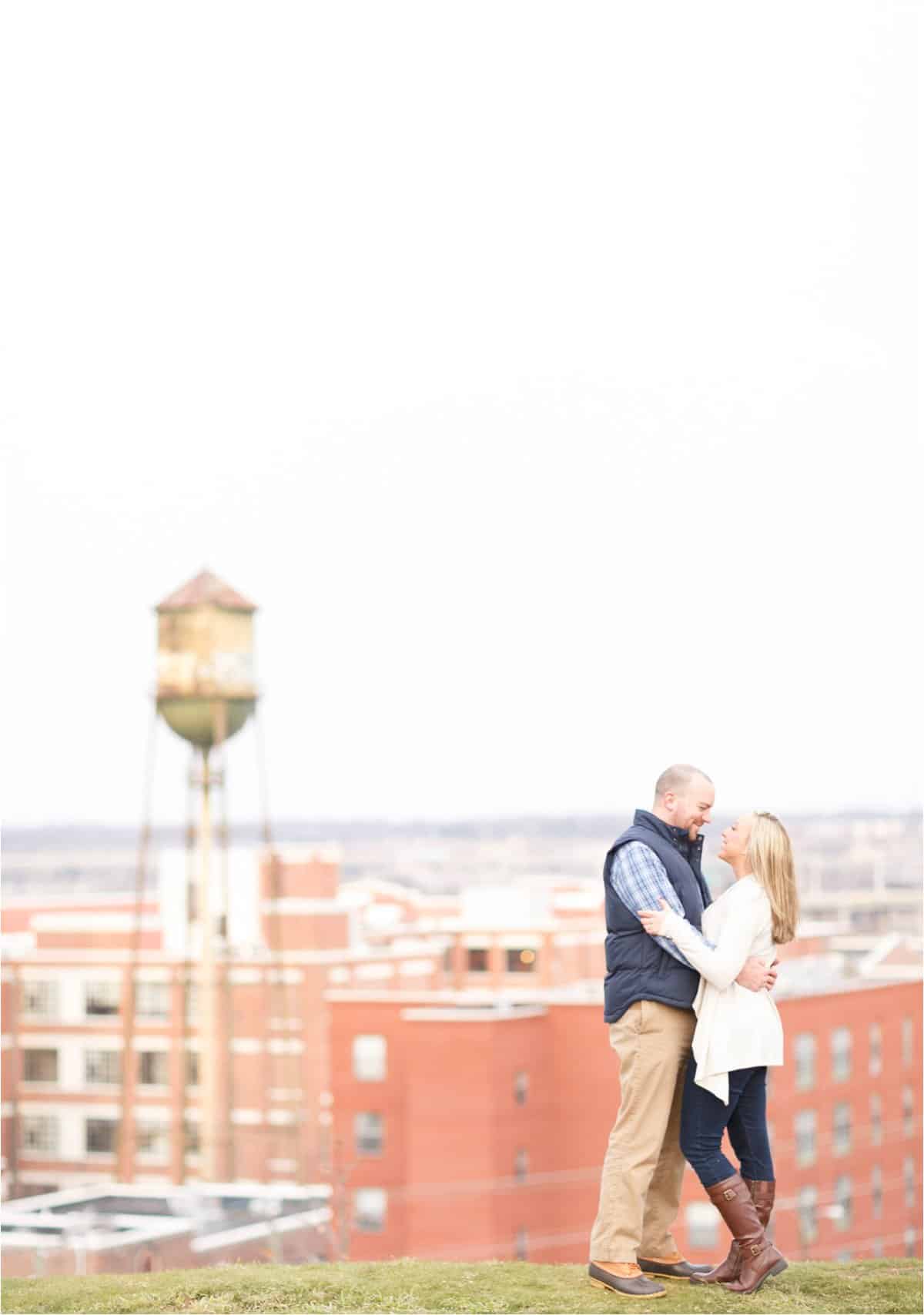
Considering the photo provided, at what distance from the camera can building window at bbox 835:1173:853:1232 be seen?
20.1 meters

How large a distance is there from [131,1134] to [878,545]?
610 inches

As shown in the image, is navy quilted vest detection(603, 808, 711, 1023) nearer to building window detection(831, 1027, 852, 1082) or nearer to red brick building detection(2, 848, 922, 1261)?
red brick building detection(2, 848, 922, 1261)

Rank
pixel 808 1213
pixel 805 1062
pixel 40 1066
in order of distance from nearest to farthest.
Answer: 1. pixel 805 1062
2. pixel 808 1213
3. pixel 40 1066

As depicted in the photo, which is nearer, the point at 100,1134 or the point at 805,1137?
the point at 805,1137

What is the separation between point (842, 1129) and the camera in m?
20.0

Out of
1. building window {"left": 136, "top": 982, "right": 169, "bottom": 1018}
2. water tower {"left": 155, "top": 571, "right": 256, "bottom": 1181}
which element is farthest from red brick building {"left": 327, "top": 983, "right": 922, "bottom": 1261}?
building window {"left": 136, "top": 982, "right": 169, "bottom": 1018}

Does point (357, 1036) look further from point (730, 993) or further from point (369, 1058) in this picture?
point (730, 993)

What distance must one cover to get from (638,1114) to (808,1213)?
57.6 feet

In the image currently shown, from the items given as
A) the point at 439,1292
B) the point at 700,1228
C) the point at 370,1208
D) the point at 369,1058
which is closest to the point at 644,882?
the point at 439,1292

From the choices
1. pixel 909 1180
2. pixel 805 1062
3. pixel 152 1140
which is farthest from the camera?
pixel 152 1140

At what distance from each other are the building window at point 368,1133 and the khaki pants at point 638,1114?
18.7 meters

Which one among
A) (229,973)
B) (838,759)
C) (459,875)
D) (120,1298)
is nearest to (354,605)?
(459,875)

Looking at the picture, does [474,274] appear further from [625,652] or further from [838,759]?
[838,759]

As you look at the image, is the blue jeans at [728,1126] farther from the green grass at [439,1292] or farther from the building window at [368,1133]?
the building window at [368,1133]
